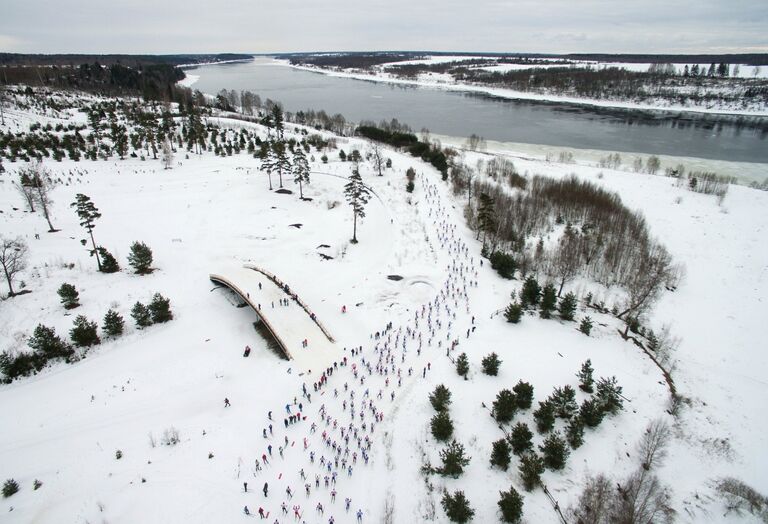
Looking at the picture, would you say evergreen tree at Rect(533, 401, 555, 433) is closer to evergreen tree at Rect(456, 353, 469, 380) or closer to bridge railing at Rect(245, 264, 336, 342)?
evergreen tree at Rect(456, 353, 469, 380)

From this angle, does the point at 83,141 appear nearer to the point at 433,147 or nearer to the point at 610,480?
the point at 433,147

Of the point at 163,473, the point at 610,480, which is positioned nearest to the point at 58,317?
the point at 163,473

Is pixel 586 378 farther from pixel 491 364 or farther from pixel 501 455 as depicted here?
pixel 501 455

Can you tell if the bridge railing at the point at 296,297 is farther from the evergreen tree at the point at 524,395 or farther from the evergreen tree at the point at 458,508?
the evergreen tree at the point at 458,508

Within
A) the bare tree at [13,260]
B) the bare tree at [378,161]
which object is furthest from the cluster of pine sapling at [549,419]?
the bare tree at [378,161]

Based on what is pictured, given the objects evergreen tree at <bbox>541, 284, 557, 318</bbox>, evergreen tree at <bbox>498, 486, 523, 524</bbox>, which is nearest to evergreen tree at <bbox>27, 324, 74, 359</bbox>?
evergreen tree at <bbox>498, 486, 523, 524</bbox>

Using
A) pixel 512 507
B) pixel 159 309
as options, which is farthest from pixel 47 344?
pixel 512 507
